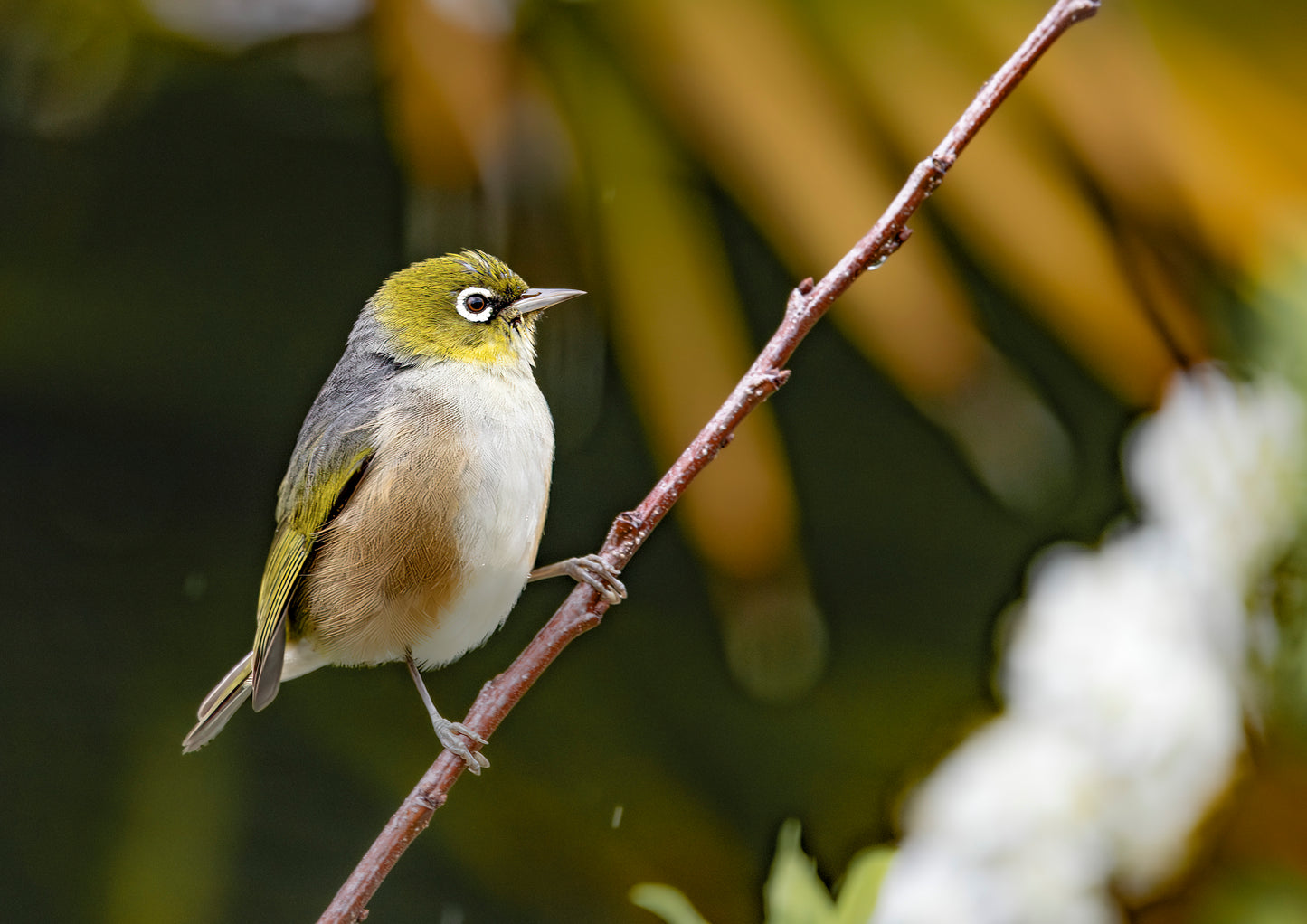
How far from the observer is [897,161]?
1897 mm

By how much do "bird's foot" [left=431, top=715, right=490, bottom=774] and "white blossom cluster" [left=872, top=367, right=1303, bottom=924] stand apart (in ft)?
1.13

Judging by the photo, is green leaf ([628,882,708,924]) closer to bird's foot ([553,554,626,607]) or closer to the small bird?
bird's foot ([553,554,626,607])

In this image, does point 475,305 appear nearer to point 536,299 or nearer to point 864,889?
point 536,299

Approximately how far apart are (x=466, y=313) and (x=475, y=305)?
13mm

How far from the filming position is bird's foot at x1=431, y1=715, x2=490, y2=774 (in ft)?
3.05

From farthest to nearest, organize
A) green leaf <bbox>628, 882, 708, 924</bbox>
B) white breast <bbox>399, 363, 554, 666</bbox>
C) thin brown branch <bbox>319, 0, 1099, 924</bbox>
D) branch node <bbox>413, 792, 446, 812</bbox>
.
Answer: white breast <bbox>399, 363, 554, 666</bbox>, branch node <bbox>413, 792, 446, 812</bbox>, thin brown branch <bbox>319, 0, 1099, 924</bbox>, green leaf <bbox>628, 882, 708, 924</bbox>

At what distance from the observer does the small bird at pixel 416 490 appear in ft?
3.85

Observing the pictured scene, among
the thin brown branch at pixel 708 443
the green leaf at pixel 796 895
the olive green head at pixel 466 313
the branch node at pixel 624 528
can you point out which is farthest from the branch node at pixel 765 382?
the olive green head at pixel 466 313

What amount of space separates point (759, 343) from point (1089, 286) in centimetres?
80

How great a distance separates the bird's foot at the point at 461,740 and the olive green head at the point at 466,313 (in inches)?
16.0

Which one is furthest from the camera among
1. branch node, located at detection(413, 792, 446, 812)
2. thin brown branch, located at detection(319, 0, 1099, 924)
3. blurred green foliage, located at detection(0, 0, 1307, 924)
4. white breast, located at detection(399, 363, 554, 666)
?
blurred green foliage, located at detection(0, 0, 1307, 924)

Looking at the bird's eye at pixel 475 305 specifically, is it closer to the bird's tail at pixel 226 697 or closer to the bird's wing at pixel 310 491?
the bird's wing at pixel 310 491

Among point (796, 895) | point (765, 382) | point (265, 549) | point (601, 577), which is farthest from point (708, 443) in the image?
point (265, 549)

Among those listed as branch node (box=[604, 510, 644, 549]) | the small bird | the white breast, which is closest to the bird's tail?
the small bird
